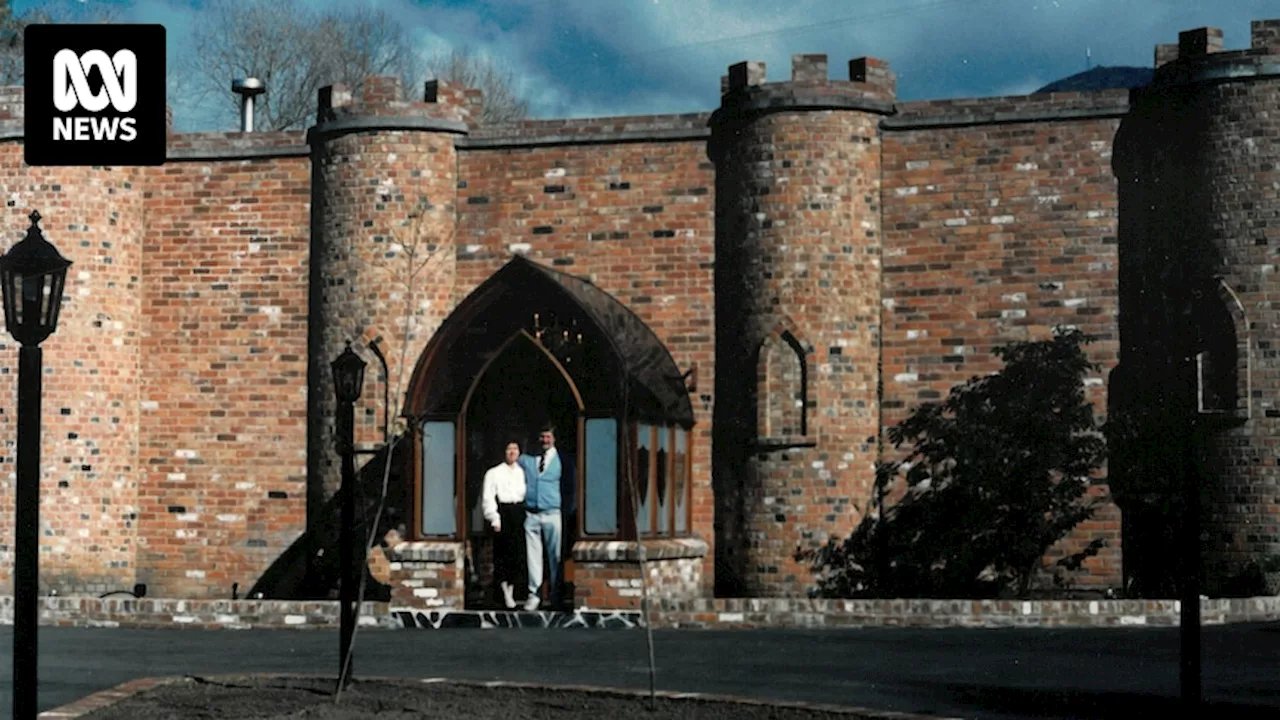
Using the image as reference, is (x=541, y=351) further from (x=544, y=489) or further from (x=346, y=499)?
(x=346, y=499)

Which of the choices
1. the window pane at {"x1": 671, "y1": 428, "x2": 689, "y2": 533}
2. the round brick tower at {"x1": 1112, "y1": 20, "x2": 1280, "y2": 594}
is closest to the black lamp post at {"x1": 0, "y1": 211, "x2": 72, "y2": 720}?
the window pane at {"x1": 671, "y1": 428, "x2": 689, "y2": 533}

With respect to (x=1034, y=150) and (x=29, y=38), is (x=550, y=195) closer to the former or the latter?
(x=1034, y=150)

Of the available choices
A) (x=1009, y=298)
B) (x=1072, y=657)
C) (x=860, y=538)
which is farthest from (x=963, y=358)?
(x=1072, y=657)

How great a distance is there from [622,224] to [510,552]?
405cm

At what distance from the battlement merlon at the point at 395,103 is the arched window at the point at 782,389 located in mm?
4783

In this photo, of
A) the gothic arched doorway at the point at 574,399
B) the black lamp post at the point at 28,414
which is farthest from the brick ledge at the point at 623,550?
the black lamp post at the point at 28,414

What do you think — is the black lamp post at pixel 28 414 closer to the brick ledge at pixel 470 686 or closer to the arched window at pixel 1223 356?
the brick ledge at pixel 470 686

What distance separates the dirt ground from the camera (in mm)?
11453

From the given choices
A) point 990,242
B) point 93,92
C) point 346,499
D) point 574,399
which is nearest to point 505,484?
point 574,399

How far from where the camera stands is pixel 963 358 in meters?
22.5

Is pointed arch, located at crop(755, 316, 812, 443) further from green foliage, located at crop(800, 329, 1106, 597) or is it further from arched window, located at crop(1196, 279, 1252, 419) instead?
arched window, located at crop(1196, 279, 1252, 419)

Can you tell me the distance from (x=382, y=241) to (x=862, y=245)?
564 cm

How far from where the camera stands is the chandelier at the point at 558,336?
2116cm

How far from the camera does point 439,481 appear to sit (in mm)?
21281
